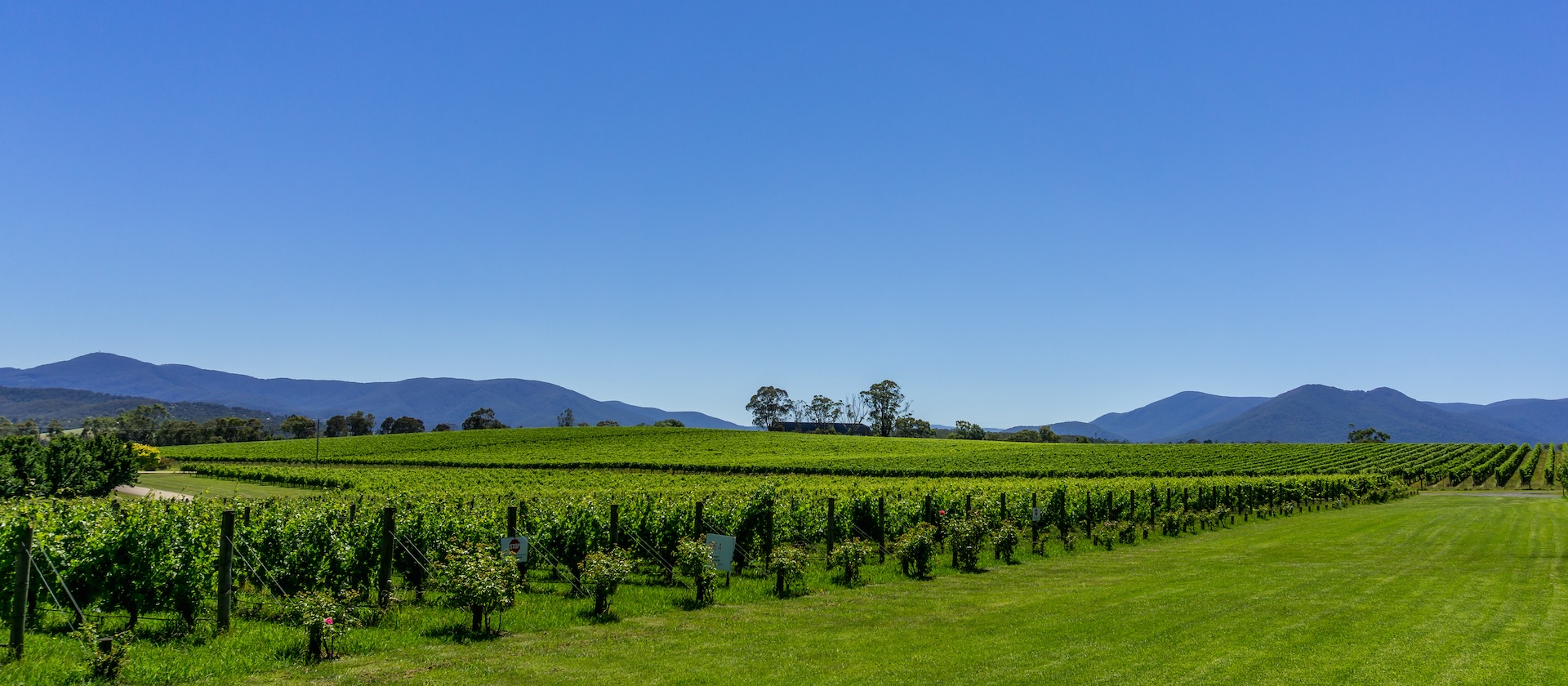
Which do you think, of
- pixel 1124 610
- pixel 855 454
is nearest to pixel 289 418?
pixel 855 454

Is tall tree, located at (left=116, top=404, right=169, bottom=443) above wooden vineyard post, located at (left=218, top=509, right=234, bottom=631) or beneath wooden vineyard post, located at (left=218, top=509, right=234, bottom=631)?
above

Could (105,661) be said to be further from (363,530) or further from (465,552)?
(363,530)

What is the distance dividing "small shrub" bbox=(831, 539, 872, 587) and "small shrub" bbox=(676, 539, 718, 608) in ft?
12.2

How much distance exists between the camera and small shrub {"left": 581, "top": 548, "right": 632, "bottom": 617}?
13242 millimetres

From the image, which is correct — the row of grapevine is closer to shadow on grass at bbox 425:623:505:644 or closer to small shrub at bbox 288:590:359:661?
small shrub at bbox 288:590:359:661

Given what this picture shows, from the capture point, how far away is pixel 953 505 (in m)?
26.9

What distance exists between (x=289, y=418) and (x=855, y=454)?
491 ft

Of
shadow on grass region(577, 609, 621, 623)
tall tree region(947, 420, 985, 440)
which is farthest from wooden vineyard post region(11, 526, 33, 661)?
tall tree region(947, 420, 985, 440)

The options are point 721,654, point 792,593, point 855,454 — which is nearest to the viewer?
point 721,654

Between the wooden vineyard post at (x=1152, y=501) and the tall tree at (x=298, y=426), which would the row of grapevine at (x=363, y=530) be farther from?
the tall tree at (x=298, y=426)

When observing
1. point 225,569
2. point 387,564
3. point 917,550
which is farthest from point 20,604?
point 917,550

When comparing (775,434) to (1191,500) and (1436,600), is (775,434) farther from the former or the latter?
(1436,600)

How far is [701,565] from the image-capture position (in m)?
14.9

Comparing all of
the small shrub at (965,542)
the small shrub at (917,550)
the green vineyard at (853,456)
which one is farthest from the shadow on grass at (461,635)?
the green vineyard at (853,456)
